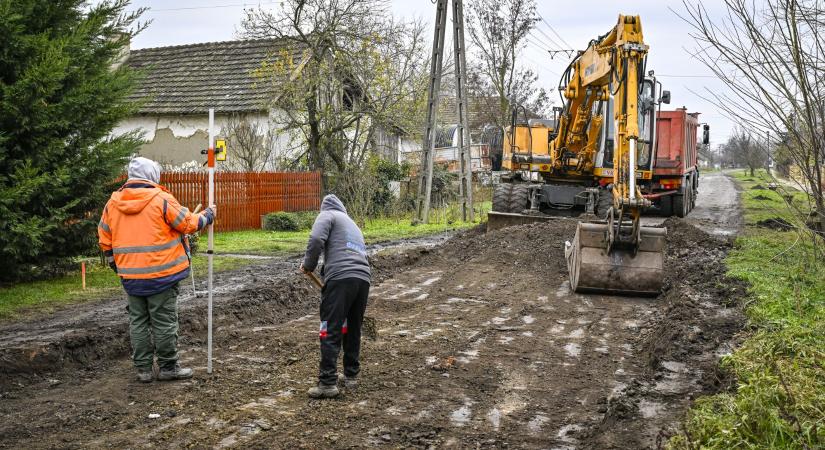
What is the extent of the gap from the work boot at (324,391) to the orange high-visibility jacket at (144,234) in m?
1.67

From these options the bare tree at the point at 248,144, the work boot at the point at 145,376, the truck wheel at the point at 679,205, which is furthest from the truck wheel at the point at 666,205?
the work boot at the point at 145,376

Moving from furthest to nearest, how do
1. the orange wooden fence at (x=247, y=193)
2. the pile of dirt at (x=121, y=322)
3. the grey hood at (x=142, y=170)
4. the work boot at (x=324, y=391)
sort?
the orange wooden fence at (x=247, y=193) < the pile of dirt at (x=121, y=322) < the grey hood at (x=142, y=170) < the work boot at (x=324, y=391)

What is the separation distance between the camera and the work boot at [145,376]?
23.2 feet

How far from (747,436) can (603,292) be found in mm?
7231

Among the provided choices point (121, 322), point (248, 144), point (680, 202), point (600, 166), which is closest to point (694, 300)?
point (121, 322)

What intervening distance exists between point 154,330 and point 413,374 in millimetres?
2296

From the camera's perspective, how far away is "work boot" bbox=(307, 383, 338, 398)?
6527 mm

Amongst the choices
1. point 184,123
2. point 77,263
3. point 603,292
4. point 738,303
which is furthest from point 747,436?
point 184,123

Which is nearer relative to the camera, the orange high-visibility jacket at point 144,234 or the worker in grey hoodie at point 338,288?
the worker in grey hoodie at point 338,288

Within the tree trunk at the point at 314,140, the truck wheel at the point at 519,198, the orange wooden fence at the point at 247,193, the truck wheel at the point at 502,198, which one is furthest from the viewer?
the tree trunk at the point at 314,140

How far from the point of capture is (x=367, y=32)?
24.8 meters

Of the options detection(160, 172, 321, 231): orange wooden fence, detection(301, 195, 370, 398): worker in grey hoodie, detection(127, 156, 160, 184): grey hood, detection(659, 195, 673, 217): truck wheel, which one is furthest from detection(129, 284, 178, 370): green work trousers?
detection(659, 195, 673, 217): truck wheel

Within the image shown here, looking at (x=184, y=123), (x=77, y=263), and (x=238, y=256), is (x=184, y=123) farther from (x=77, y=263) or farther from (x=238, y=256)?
(x=77, y=263)

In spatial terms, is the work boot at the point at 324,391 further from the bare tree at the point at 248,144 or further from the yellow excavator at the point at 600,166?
the bare tree at the point at 248,144
